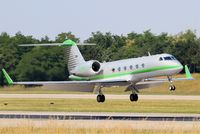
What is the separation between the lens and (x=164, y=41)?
370 feet

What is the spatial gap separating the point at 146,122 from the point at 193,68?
247 ft

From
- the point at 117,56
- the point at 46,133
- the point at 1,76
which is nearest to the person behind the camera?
the point at 46,133

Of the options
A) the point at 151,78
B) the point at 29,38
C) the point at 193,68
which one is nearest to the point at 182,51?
the point at 193,68

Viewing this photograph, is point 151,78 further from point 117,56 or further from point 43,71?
point 117,56

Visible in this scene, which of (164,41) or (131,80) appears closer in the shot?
(131,80)

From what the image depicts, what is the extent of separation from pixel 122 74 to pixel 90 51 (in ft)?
184

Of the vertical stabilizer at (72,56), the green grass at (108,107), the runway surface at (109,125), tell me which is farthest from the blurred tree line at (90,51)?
the runway surface at (109,125)

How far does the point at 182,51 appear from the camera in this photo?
339 feet

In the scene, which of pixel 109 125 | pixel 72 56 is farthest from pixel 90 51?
pixel 109 125

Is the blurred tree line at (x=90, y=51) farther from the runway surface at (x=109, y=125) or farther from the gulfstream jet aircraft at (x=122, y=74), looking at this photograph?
the runway surface at (x=109, y=125)

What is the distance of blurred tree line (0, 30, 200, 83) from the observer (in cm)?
7912

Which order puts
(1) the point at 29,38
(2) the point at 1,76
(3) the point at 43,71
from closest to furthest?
(3) the point at 43,71
(2) the point at 1,76
(1) the point at 29,38

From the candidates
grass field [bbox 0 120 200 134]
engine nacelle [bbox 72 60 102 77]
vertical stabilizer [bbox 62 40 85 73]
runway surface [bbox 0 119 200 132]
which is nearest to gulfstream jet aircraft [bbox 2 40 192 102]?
engine nacelle [bbox 72 60 102 77]

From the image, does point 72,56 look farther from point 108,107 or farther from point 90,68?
point 108,107
